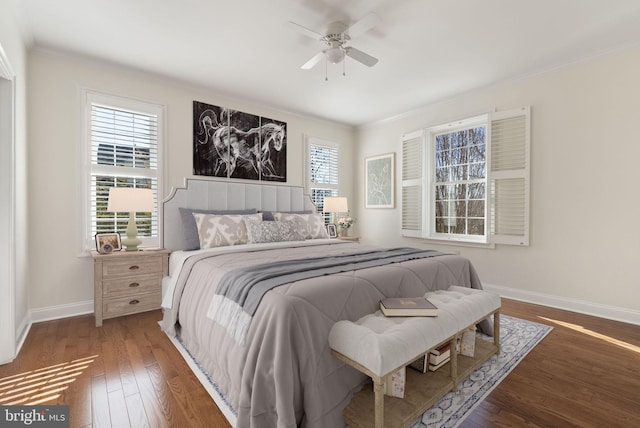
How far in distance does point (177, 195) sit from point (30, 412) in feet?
7.53

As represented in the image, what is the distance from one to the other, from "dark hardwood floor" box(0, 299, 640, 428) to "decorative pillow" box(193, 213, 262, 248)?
959 millimetres

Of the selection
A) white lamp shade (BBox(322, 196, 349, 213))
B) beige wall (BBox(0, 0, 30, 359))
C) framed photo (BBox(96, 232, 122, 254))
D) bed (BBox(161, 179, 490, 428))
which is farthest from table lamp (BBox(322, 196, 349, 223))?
beige wall (BBox(0, 0, 30, 359))

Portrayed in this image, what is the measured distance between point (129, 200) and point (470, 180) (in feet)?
13.5

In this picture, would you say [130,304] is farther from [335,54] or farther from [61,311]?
[335,54]

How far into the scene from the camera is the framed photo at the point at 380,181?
5.03 m

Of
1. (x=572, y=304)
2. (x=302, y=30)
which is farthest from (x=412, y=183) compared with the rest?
(x=302, y=30)

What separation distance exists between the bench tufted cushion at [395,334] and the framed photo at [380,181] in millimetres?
3303

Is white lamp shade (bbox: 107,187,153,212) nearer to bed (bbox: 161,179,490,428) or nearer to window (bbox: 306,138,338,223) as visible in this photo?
bed (bbox: 161,179,490,428)

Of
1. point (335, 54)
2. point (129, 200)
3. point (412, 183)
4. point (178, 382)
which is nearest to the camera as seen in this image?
point (178, 382)

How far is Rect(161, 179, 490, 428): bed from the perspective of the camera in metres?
1.40

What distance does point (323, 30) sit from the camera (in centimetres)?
262

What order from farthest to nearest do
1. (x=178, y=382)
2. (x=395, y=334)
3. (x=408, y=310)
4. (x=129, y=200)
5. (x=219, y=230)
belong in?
(x=219, y=230), (x=129, y=200), (x=178, y=382), (x=408, y=310), (x=395, y=334)

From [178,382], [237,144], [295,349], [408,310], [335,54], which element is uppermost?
[335,54]

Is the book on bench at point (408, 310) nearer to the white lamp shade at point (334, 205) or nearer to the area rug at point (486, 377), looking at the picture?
the area rug at point (486, 377)
